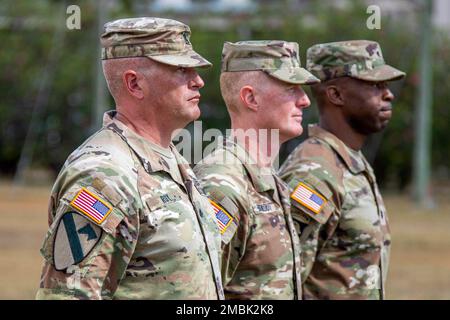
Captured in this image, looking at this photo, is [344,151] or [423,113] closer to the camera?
[344,151]

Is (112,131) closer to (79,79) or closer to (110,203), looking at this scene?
(110,203)

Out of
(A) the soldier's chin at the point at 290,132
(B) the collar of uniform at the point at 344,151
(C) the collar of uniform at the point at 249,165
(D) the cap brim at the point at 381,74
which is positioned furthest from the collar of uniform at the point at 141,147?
(D) the cap brim at the point at 381,74

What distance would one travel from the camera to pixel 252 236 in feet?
16.4

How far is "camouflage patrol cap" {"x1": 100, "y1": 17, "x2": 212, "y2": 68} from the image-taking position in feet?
12.9

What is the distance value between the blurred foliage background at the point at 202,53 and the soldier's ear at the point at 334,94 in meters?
21.0

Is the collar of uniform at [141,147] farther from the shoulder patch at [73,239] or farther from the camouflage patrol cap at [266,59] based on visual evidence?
the camouflage patrol cap at [266,59]

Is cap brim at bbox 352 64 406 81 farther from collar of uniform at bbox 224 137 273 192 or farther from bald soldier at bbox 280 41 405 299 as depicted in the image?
collar of uniform at bbox 224 137 273 192

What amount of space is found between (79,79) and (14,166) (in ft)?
10.4

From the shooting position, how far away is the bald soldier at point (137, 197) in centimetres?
353

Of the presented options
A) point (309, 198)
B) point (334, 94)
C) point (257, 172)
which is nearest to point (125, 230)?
point (257, 172)

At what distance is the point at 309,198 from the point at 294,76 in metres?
0.76

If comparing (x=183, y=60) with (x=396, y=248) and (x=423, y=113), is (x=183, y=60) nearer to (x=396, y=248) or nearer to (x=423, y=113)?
(x=396, y=248)

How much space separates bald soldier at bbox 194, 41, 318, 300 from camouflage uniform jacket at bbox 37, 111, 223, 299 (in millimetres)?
960
